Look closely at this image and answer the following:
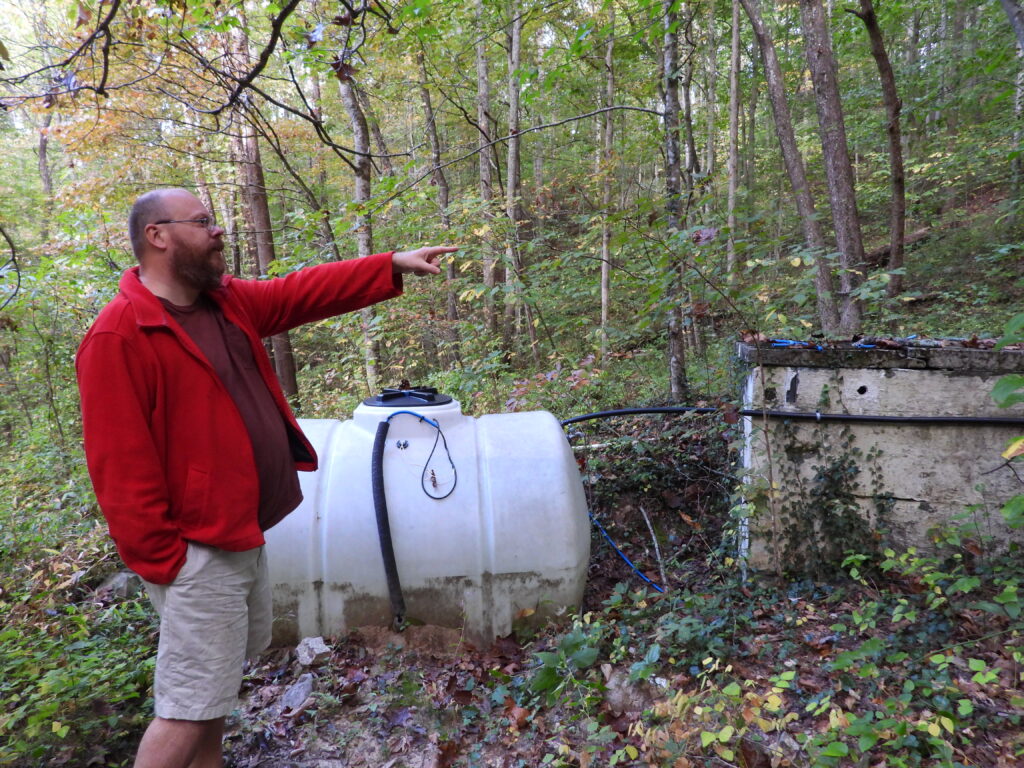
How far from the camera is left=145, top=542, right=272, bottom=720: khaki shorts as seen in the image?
1.73m

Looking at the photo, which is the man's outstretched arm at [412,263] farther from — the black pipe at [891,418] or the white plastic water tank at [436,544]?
the black pipe at [891,418]

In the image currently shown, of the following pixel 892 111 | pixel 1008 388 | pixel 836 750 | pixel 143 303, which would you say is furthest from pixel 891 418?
pixel 892 111

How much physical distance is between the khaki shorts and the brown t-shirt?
9.8 inches

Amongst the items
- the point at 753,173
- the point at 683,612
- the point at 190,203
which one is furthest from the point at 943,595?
the point at 753,173

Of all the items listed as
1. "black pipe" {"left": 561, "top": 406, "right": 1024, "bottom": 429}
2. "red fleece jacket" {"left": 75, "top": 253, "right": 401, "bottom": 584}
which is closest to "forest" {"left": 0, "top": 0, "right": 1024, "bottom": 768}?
A: "black pipe" {"left": 561, "top": 406, "right": 1024, "bottom": 429}

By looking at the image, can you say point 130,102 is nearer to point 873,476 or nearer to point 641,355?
point 641,355

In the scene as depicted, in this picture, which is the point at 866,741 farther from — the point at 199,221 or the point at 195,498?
the point at 199,221

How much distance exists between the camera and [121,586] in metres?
3.56

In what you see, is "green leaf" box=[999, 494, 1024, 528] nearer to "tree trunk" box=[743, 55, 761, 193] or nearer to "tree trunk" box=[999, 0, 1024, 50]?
"tree trunk" box=[999, 0, 1024, 50]

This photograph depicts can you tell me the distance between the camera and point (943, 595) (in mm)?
2637

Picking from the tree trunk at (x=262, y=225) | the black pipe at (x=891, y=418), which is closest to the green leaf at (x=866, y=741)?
the black pipe at (x=891, y=418)

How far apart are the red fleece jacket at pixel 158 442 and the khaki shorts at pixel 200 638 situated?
6cm

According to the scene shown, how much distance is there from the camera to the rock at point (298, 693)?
2.71 meters

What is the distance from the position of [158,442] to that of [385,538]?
1399 millimetres
